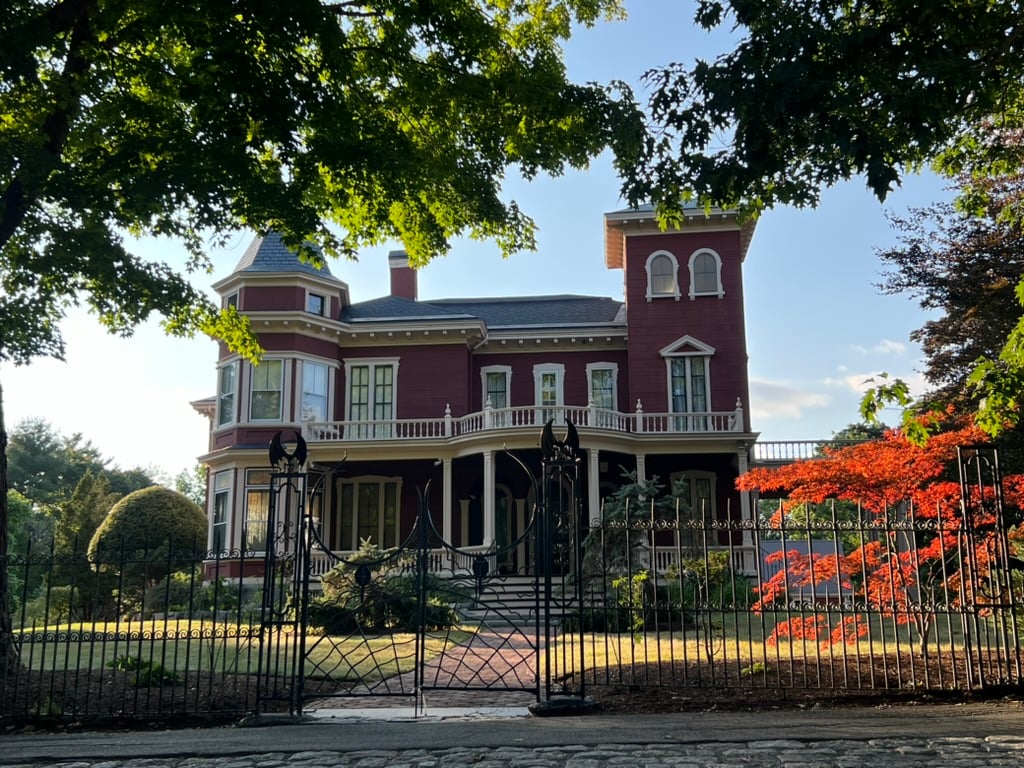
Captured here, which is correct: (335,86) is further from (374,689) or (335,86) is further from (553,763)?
(553,763)

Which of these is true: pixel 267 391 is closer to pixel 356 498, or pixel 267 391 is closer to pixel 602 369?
pixel 356 498

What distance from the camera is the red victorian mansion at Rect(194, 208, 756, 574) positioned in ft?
82.6

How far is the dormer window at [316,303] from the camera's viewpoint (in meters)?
26.6

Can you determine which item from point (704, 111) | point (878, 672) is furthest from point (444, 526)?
point (704, 111)

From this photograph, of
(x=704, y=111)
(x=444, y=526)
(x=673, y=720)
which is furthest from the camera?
(x=444, y=526)

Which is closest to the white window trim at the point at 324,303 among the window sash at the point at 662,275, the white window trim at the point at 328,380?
the white window trim at the point at 328,380

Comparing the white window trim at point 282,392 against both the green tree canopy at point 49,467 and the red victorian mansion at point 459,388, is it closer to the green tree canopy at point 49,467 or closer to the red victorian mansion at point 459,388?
the red victorian mansion at point 459,388

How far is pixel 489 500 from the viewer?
22938 mm

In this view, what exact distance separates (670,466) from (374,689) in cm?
1689

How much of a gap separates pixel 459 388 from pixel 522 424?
9.25 ft

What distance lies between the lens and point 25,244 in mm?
11977

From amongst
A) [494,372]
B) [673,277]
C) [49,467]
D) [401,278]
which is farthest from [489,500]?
[49,467]

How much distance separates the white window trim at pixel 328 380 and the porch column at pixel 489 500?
19.4 feet

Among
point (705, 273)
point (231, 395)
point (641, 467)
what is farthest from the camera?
point (705, 273)
